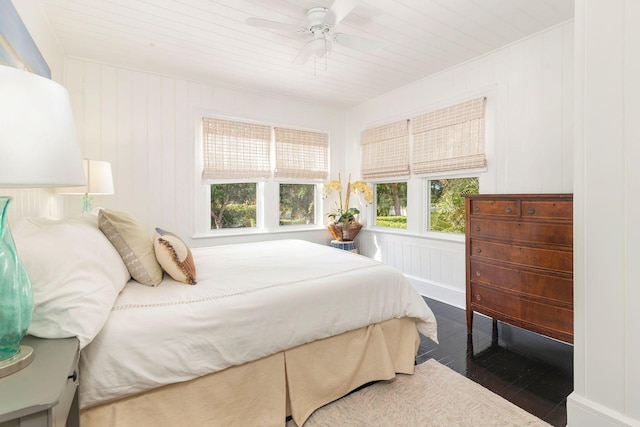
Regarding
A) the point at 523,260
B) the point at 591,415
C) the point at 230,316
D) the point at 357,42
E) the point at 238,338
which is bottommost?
the point at 591,415

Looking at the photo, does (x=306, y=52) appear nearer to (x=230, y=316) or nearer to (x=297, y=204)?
(x=230, y=316)

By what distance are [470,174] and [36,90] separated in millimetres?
3428

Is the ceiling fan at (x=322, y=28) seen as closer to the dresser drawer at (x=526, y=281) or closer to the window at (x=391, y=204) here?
the dresser drawer at (x=526, y=281)

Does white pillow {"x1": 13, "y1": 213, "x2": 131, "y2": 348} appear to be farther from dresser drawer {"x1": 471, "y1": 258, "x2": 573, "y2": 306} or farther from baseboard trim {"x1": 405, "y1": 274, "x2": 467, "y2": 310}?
baseboard trim {"x1": 405, "y1": 274, "x2": 467, "y2": 310}

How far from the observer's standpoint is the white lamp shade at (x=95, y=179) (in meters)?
2.52

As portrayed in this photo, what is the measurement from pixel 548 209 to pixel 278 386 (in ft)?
6.95

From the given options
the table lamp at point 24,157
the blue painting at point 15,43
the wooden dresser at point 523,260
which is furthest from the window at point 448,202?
the blue painting at point 15,43

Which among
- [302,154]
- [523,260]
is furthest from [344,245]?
[523,260]

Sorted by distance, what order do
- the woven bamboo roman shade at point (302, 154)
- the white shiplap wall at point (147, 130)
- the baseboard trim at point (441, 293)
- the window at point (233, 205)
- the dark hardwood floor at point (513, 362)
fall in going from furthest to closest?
1. the woven bamboo roman shade at point (302, 154)
2. the window at point (233, 205)
3. the baseboard trim at point (441, 293)
4. the white shiplap wall at point (147, 130)
5. the dark hardwood floor at point (513, 362)

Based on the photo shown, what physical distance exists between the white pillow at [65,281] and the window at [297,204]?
121 inches

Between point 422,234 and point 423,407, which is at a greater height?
point 422,234

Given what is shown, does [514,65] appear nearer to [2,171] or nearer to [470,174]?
[470,174]

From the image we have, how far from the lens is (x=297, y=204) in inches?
182

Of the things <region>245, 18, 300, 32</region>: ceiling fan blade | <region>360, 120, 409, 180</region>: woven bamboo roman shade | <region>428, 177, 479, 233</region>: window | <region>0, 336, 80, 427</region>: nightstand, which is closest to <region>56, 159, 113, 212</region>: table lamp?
<region>245, 18, 300, 32</region>: ceiling fan blade
